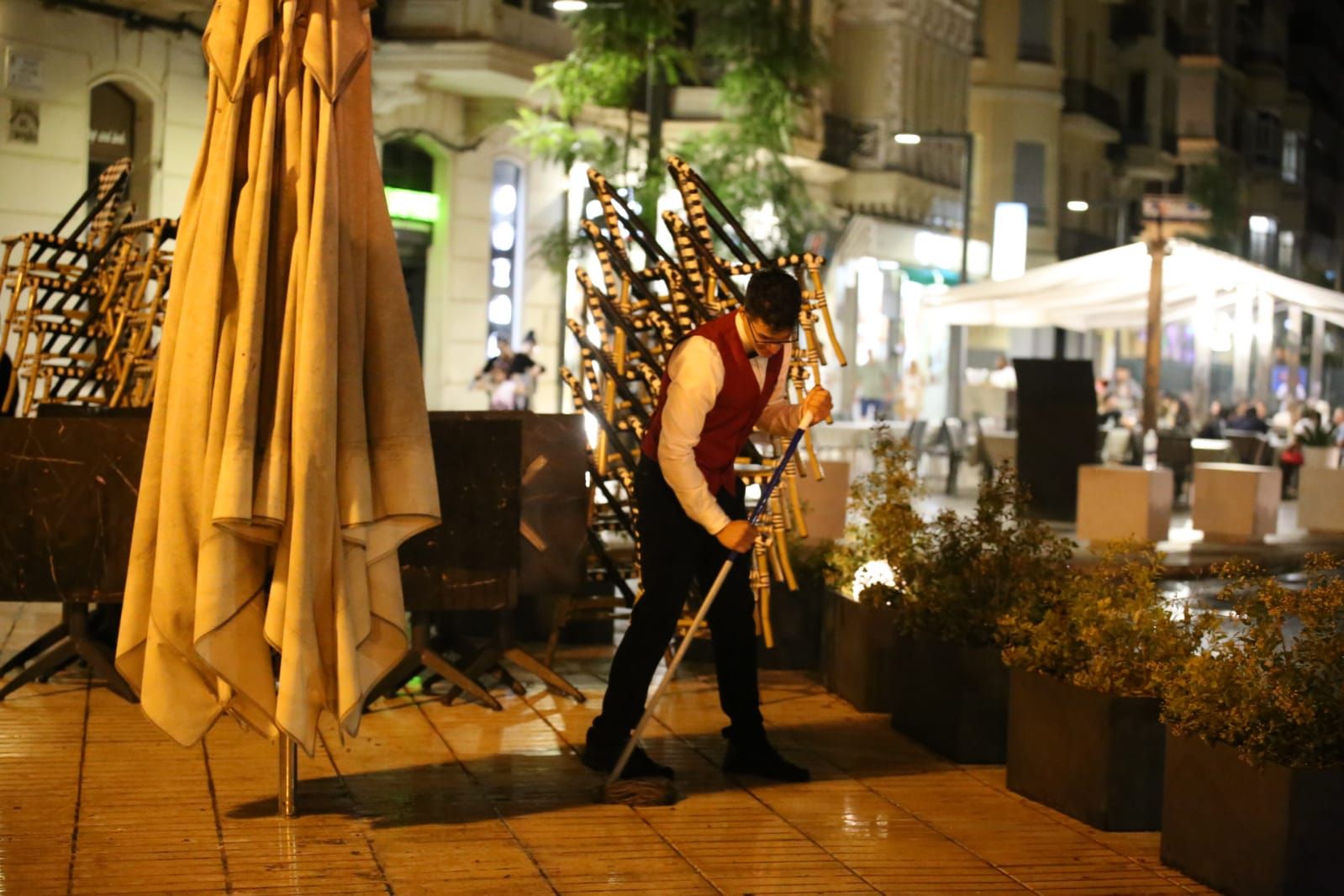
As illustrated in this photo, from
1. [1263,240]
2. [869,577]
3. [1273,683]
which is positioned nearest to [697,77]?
[869,577]

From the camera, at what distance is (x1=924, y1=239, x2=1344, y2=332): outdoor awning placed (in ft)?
77.9

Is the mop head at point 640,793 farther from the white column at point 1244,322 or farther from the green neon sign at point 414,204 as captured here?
the green neon sign at point 414,204

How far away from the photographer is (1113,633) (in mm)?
6801

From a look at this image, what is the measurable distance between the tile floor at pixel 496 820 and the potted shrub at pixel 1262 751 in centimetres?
23

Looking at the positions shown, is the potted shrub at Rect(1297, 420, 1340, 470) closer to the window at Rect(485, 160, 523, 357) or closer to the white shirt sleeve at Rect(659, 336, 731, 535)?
the window at Rect(485, 160, 523, 357)

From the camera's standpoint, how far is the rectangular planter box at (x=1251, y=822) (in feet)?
18.5

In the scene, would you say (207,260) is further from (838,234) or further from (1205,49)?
(1205,49)

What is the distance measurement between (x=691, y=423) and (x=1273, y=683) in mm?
2232

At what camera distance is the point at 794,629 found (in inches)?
389

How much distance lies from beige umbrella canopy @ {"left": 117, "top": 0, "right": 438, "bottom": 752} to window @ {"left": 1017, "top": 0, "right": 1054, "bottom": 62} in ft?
171

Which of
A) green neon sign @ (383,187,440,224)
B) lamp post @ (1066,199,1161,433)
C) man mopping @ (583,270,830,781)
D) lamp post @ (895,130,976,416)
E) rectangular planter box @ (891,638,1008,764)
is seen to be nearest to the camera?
man mopping @ (583,270,830,781)

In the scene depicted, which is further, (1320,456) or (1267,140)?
(1267,140)

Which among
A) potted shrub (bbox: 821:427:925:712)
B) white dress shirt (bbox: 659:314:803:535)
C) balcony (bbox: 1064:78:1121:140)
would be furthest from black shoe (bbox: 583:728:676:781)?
balcony (bbox: 1064:78:1121:140)

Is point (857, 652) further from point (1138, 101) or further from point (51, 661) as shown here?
point (1138, 101)
